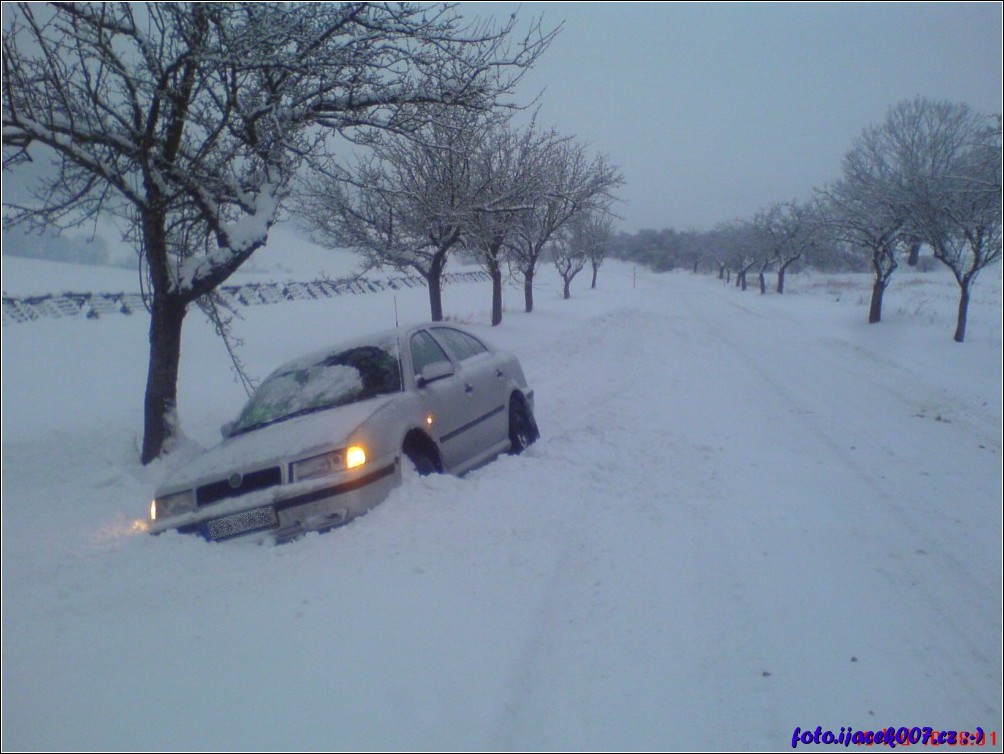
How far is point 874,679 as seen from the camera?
11.1 ft

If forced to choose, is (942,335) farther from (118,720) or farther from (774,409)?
(118,720)

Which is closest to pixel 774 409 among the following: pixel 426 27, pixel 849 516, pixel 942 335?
pixel 849 516

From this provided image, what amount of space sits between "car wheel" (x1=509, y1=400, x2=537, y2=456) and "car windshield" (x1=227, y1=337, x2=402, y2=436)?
69.1 inches

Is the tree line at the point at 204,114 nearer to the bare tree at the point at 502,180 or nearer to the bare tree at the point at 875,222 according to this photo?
the bare tree at the point at 502,180

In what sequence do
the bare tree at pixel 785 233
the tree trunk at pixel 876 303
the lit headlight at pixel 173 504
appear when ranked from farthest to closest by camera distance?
the bare tree at pixel 785 233 → the tree trunk at pixel 876 303 → the lit headlight at pixel 173 504

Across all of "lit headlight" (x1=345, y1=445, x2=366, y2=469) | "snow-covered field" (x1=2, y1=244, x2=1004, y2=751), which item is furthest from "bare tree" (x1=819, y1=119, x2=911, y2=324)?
"lit headlight" (x1=345, y1=445, x2=366, y2=469)

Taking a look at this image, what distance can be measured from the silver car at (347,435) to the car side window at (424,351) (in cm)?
1

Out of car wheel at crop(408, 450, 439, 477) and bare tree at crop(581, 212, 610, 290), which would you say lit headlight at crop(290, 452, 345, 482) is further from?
bare tree at crop(581, 212, 610, 290)

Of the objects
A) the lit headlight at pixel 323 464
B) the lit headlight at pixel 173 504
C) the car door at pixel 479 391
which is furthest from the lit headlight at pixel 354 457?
the car door at pixel 479 391

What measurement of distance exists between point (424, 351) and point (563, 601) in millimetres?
3257

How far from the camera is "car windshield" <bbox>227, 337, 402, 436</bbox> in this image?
5949mm

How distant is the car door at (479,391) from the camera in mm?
6676

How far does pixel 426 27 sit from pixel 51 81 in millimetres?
3569

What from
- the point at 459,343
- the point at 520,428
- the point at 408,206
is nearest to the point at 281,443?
the point at 459,343
